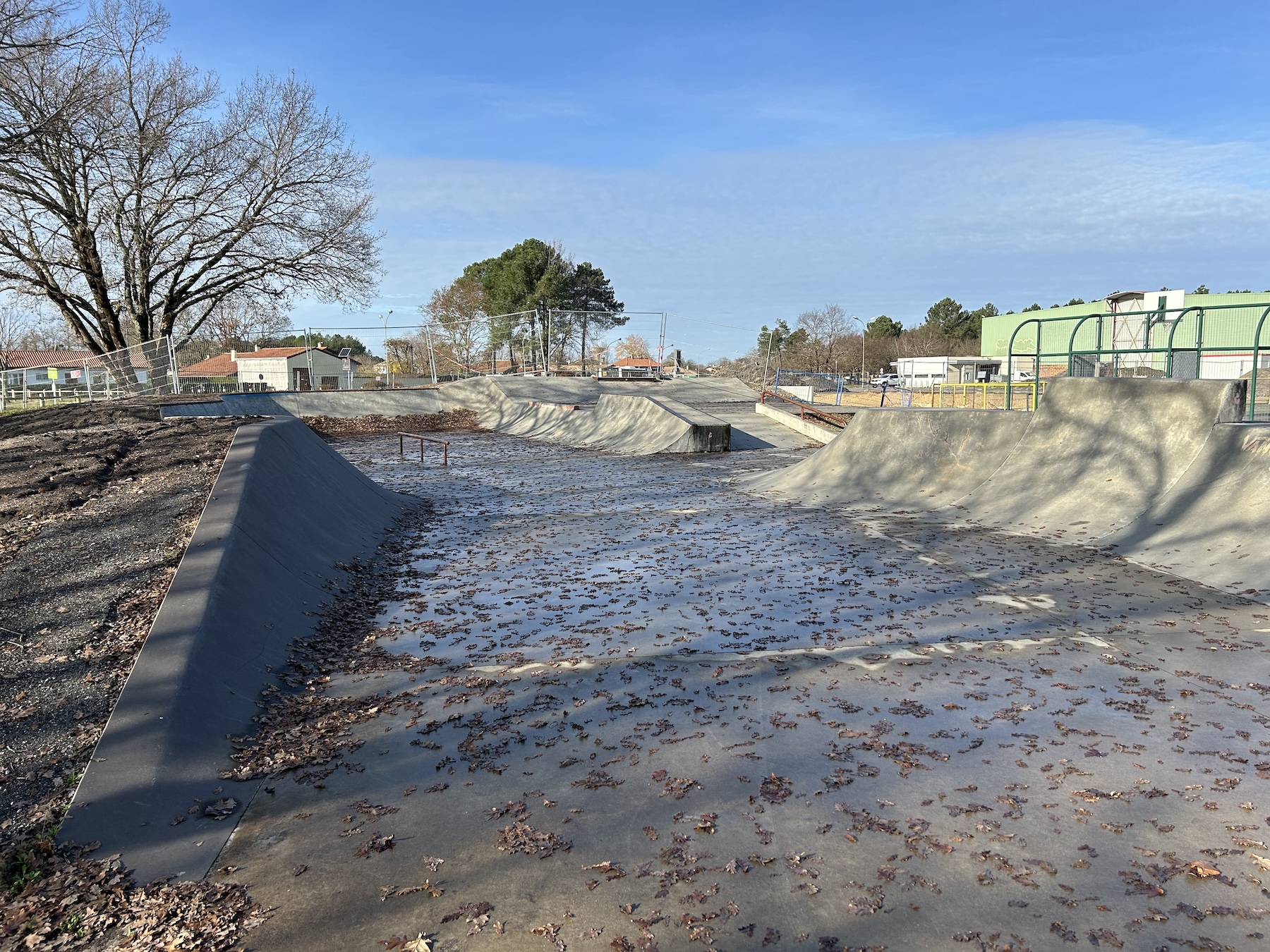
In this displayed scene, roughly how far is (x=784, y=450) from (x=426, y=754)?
17.2 m

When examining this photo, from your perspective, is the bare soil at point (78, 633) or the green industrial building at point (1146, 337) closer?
the bare soil at point (78, 633)

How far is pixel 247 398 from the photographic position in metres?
26.4

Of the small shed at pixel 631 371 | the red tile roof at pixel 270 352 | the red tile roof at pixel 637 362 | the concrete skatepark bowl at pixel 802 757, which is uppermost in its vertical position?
the red tile roof at pixel 270 352

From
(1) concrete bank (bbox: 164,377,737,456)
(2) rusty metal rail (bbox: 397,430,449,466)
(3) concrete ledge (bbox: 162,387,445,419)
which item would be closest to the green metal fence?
(1) concrete bank (bbox: 164,377,737,456)

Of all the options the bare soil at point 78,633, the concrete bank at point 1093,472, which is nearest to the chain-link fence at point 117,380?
the bare soil at point 78,633

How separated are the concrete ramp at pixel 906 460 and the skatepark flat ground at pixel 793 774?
4.24 meters

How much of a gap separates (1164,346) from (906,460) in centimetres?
1827

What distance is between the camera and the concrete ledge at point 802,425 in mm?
21766

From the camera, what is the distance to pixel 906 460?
1283 centimetres

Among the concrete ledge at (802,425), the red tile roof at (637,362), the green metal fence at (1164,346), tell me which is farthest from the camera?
the red tile roof at (637,362)

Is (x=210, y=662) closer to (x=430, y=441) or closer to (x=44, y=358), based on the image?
(x=430, y=441)

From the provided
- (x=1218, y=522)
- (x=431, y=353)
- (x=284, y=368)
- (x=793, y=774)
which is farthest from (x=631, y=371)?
(x=793, y=774)

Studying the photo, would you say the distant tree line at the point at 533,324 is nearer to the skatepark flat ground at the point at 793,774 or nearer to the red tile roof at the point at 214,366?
the skatepark flat ground at the point at 793,774

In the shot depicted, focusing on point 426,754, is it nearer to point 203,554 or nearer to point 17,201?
point 203,554
